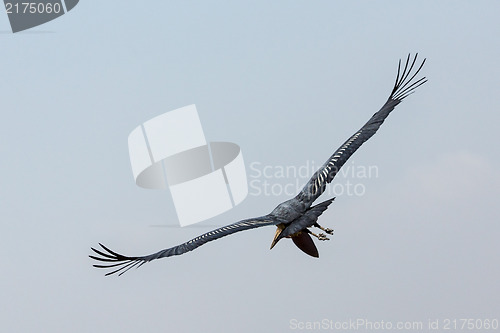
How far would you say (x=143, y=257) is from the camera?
2245cm

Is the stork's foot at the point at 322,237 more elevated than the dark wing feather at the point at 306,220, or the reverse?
the dark wing feather at the point at 306,220

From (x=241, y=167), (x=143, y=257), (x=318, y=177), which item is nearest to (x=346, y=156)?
(x=318, y=177)

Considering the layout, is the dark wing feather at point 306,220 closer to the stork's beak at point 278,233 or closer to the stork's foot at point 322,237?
the stork's beak at point 278,233

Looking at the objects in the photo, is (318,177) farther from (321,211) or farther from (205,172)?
(205,172)

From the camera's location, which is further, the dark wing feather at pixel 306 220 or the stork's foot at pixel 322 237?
the stork's foot at pixel 322 237

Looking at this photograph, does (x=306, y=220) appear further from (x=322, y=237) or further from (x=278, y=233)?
(x=322, y=237)

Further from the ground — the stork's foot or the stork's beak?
the stork's beak

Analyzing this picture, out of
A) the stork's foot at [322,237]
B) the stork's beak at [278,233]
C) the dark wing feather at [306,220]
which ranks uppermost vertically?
the dark wing feather at [306,220]

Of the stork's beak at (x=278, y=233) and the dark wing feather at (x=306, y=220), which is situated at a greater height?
the dark wing feather at (x=306, y=220)

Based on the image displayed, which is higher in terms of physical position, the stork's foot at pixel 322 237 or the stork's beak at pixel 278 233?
the stork's beak at pixel 278 233

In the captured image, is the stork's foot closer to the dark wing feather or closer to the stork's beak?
the dark wing feather

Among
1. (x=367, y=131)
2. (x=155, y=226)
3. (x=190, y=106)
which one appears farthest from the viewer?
(x=190, y=106)

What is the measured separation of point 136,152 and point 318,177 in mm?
8857

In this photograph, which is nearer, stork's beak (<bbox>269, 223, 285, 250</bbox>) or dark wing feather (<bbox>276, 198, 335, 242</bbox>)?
dark wing feather (<bbox>276, 198, 335, 242</bbox>)
